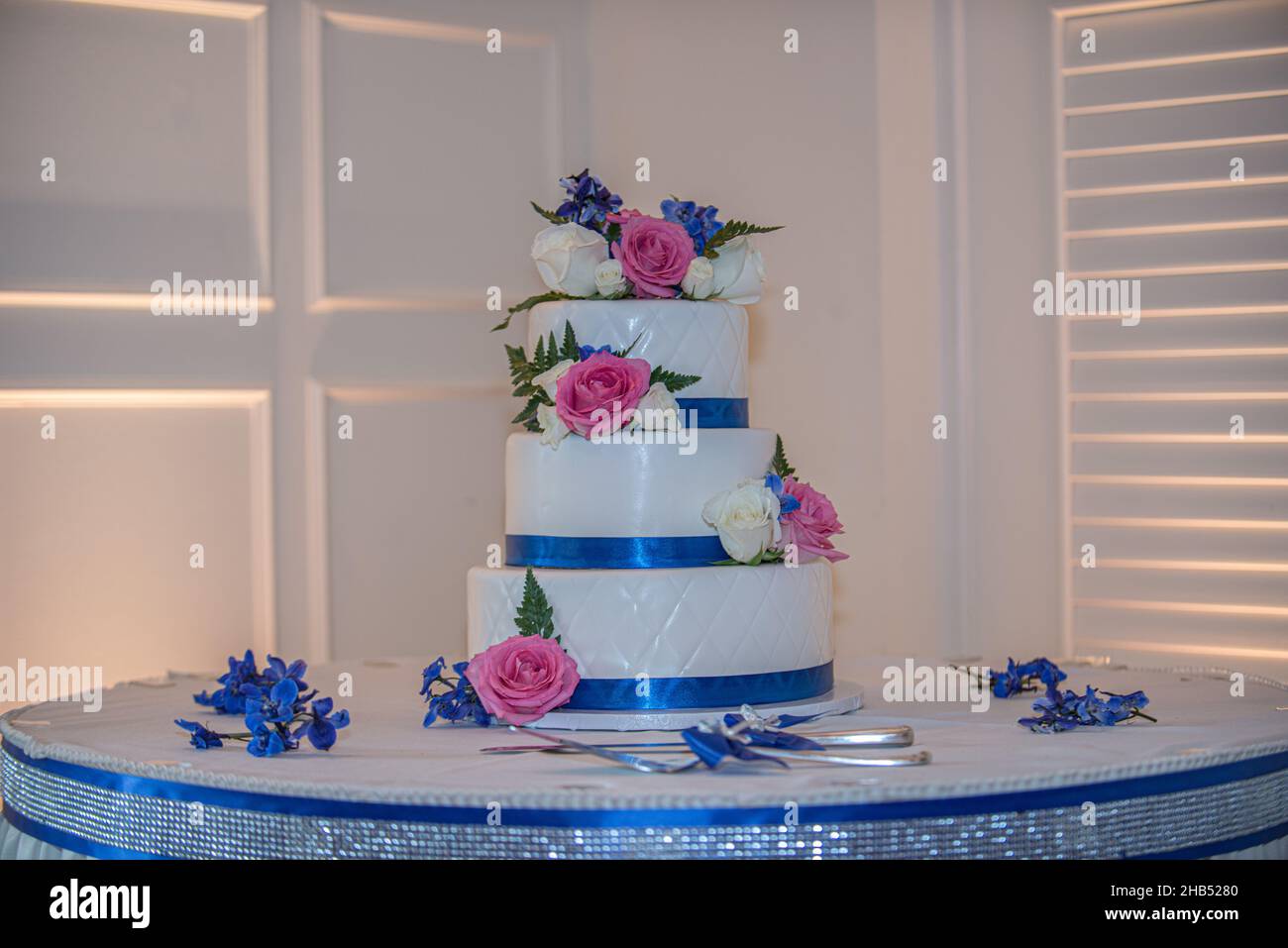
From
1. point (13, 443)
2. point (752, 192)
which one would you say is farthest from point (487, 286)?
point (13, 443)

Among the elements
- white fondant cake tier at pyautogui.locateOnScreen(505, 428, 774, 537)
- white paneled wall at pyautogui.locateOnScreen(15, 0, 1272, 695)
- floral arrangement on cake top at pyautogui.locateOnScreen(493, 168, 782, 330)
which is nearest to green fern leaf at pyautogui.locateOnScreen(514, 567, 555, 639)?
white fondant cake tier at pyautogui.locateOnScreen(505, 428, 774, 537)

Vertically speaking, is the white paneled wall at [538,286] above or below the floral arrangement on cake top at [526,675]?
above

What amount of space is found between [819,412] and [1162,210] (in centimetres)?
84

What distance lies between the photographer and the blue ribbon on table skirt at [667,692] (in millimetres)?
1642

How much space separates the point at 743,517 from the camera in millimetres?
1684

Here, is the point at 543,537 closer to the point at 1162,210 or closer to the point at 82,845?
the point at 82,845

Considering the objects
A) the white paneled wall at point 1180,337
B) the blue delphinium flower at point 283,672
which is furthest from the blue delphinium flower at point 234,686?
the white paneled wall at point 1180,337

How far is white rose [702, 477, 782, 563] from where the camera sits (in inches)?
66.2

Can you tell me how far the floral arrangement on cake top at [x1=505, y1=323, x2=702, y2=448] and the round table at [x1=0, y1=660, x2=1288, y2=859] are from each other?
15.3 inches

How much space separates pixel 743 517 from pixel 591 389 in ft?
0.81

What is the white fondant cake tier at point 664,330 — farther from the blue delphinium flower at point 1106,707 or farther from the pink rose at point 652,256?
the blue delphinium flower at point 1106,707

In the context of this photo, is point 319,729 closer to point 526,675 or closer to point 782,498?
point 526,675

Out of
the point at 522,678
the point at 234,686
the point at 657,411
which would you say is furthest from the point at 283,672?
the point at 657,411

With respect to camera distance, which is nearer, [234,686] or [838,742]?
[838,742]
